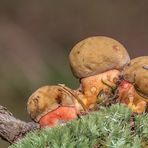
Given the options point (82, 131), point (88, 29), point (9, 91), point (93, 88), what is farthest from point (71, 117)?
point (88, 29)

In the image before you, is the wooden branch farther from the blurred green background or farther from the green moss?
the blurred green background

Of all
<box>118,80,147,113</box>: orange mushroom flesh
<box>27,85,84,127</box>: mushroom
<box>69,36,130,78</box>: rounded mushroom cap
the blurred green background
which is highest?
<box>69,36,130,78</box>: rounded mushroom cap

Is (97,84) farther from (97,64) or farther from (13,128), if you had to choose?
(13,128)

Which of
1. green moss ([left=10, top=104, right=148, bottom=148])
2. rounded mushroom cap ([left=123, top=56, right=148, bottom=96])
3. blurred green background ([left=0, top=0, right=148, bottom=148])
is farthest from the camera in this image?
blurred green background ([left=0, top=0, right=148, bottom=148])

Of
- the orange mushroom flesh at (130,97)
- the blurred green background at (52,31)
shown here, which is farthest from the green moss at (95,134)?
the blurred green background at (52,31)

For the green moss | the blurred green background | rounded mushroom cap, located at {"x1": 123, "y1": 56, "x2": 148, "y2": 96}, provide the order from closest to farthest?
the green moss
rounded mushroom cap, located at {"x1": 123, "y1": 56, "x2": 148, "y2": 96}
the blurred green background

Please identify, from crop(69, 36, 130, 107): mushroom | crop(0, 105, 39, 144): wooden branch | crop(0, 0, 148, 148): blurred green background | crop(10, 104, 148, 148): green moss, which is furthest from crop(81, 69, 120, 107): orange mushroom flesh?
crop(0, 0, 148, 148): blurred green background

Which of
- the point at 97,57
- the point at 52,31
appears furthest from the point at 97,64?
the point at 52,31
